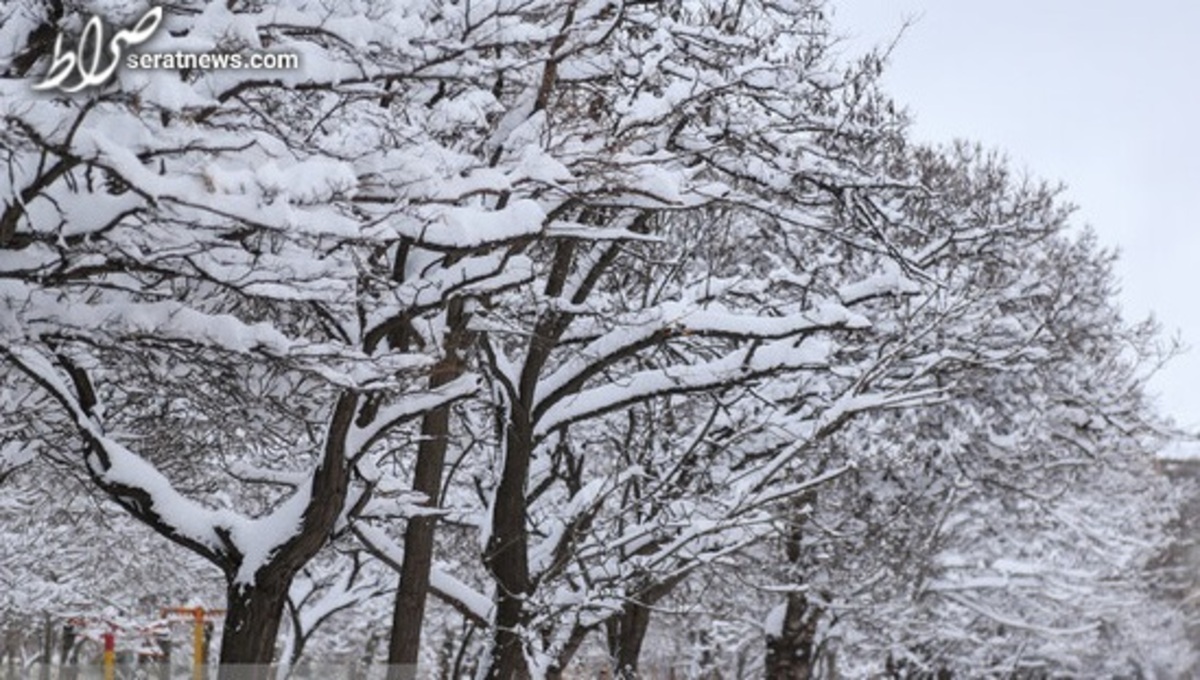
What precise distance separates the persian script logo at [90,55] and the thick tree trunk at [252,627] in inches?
153

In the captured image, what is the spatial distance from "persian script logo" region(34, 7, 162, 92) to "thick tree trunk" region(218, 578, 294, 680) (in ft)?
12.8

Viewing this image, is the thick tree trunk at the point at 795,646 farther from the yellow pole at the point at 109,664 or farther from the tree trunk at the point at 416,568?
the tree trunk at the point at 416,568

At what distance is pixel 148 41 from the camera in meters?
7.80

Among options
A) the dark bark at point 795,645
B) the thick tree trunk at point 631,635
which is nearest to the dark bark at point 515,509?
the thick tree trunk at point 631,635

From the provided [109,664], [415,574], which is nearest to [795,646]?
[109,664]

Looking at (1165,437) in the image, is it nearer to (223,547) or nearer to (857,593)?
(857,593)

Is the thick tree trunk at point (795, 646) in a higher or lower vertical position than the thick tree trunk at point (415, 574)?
higher

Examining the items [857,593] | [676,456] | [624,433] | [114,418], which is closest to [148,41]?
[114,418]

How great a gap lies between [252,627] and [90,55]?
13.6 feet

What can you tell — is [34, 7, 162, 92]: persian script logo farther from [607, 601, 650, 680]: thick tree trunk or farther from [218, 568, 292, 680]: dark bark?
[607, 601, 650, 680]: thick tree trunk

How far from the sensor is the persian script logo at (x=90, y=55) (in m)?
7.55

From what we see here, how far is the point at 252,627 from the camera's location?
35.1 ft

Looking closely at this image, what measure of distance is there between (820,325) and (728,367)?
724 millimetres

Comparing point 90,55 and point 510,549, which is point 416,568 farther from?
point 90,55
